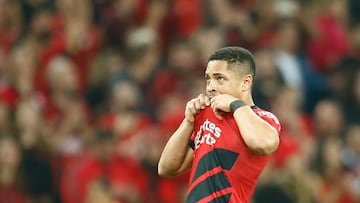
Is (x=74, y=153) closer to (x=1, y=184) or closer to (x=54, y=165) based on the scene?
(x=54, y=165)

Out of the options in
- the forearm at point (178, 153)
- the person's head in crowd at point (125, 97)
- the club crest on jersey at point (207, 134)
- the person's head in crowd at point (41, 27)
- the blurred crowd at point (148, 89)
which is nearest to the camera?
the club crest on jersey at point (207, 134)

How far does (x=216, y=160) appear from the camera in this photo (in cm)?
598

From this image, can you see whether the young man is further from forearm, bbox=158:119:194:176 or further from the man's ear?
forearm, bbox=158:119:194:176

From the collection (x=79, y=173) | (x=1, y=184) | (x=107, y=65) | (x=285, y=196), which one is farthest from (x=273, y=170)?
(x=107, y=65)

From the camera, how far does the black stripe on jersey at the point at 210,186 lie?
234 inches

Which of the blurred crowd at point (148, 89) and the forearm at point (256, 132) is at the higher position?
the blurred crowd at point (148, 89)

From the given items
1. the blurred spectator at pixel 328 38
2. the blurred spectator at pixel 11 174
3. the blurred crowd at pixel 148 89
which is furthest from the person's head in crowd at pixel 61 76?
the blurred spectator at pixel 328 38

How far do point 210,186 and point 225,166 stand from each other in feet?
0.45

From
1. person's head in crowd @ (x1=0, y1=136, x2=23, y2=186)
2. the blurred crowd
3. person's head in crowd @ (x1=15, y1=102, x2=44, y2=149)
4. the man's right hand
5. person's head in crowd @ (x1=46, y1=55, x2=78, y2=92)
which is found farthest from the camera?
person's head in crowd @ (x1=46, y1=55, x2=78, y2=92)

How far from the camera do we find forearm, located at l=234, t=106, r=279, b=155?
18.9ft

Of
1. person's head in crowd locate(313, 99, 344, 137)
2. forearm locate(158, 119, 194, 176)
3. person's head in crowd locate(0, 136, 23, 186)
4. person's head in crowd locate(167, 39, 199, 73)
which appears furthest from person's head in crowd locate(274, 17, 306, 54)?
forearm locate(158, 119, 194, 176)

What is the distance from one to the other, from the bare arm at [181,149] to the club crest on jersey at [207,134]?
0.29 feet

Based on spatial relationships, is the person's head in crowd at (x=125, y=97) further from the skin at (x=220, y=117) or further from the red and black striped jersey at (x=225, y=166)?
the red and black striped jersey at (x=225, y=166)

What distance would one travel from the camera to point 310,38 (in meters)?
13.1
